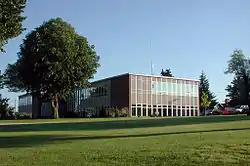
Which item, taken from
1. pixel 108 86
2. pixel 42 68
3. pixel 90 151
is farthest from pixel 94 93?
pixel 90 151

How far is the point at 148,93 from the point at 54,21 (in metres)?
25.3

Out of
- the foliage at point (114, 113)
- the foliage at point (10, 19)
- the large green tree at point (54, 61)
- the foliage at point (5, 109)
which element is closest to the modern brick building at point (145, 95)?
the foliage at point (114, 113)

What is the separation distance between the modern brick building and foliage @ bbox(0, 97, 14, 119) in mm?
16660

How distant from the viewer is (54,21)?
55906mm

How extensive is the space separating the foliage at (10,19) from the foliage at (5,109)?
41.5 meters

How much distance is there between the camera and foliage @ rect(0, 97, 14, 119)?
6228cm

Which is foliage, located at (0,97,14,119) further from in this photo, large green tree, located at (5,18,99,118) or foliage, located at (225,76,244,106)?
foliage, located at (225,76,244,106)

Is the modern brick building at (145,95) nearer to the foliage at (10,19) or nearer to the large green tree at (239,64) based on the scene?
the large green tree at (239,64)

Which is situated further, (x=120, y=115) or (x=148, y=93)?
Answer: (x=148, y=93)

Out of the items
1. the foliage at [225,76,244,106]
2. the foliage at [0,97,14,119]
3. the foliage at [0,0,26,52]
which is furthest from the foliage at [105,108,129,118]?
the foliage at [225,76,244,106]

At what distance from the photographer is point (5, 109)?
207 ft

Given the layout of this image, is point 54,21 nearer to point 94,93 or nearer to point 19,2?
point 94,93

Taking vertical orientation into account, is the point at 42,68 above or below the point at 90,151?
above

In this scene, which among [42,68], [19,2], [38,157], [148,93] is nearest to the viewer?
[38,157]
